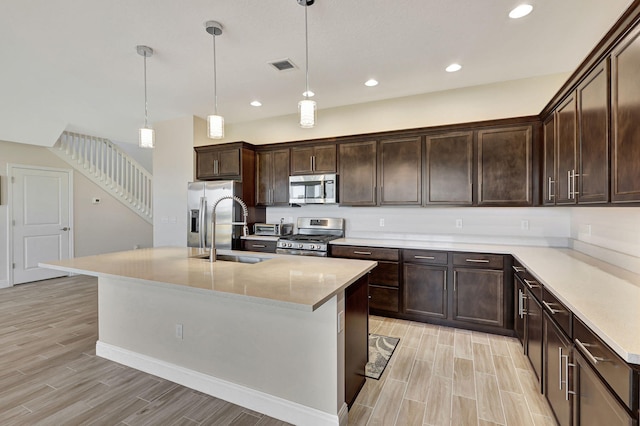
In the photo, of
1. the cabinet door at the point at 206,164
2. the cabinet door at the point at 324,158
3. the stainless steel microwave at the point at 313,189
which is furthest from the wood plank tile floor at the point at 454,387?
the cabinet door at the point at 206,164

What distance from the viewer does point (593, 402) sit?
126 centimetres

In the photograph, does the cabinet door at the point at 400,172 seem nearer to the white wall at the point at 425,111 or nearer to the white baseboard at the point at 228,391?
the white wall at the point at 425,111

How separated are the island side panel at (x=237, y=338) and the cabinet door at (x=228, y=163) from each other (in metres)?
2.36

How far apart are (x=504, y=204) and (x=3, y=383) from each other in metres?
4.83

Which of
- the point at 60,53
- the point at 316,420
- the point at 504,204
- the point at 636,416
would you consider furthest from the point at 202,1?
the point at 504,204

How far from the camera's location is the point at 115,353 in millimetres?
2648

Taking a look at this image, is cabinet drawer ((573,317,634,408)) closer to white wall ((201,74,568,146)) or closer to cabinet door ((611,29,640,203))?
cabinet door ((611,29,640,203))

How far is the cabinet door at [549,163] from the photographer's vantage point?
280 centimetres

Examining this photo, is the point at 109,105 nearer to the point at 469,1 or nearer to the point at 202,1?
the point at 202,1

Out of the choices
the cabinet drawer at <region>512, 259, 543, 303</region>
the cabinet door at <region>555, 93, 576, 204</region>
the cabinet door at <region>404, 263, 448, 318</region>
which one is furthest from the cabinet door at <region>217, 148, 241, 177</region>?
the cabinet door at <region>555, 93, 576, 204</region>

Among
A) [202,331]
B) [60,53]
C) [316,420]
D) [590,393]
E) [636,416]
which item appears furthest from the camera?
[60,53]

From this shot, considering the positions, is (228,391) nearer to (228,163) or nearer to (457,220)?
(457,220)

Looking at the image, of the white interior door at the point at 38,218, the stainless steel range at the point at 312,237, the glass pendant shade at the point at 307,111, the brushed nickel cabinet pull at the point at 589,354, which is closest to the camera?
the brushed nickel cabinet pull at the point at 589,354

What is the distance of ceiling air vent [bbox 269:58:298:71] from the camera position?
3.13 metres
